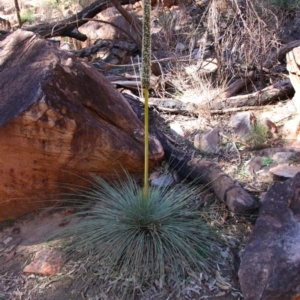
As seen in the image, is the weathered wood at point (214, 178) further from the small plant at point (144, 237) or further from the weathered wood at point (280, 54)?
the weathered wood at point (280, 54)

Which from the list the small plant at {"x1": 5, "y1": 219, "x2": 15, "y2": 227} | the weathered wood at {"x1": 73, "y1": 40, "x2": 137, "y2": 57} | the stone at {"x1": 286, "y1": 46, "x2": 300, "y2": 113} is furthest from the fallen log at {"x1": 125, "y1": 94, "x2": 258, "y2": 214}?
the weathered wood at {"x1": 73, "y1": 40, "x2": 137, "y2": 57}

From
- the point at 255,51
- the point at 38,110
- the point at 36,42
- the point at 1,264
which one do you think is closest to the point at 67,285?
the point at 1,264

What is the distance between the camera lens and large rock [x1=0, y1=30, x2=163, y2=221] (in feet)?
11.4

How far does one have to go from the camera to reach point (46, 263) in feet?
11.1

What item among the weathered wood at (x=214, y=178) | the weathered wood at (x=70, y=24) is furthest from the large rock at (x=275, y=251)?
the weathered wood at (x=70, y=24)

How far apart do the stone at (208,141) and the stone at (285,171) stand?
0.86 m

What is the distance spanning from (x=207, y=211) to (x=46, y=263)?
135 centimetres

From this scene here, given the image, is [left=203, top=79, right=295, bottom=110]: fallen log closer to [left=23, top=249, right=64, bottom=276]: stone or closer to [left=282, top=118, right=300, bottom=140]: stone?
[left=282, top=118, right=300, bottom=140]: stone

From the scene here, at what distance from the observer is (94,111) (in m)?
3.87

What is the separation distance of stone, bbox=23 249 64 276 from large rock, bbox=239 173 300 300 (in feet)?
4.67

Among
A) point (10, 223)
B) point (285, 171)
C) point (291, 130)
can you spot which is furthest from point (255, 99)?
point (10, 223)

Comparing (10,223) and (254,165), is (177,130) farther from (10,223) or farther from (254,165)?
(10,223)

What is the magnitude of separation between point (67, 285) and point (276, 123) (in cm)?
319

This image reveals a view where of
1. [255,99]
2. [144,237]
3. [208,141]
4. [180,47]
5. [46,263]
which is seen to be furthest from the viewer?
[180,47]
